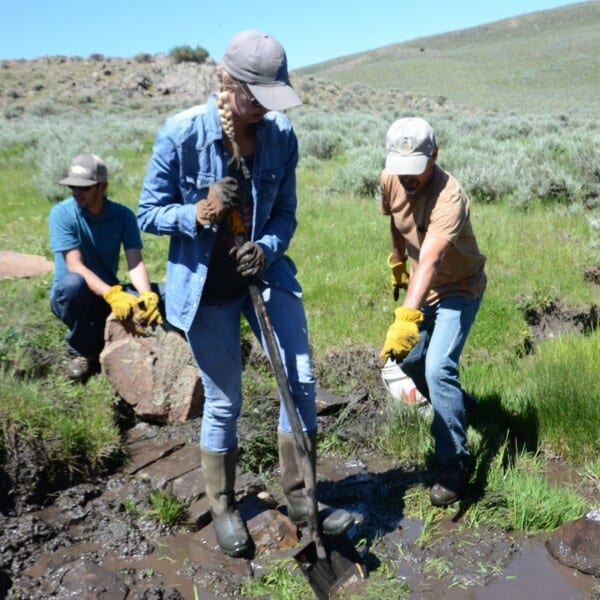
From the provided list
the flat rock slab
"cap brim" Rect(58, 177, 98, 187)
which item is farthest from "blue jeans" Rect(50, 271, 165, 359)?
the flat rock slab

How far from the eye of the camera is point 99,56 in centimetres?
4841

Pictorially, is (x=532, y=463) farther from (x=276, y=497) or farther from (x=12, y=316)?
(x=12, y=316)

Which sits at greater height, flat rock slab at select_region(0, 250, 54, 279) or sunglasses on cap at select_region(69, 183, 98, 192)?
sunglasses on cap at select_region(69, 183, 98, 192)

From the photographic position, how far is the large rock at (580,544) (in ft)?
12.0

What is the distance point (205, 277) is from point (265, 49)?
994mm

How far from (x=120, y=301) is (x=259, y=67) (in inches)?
100

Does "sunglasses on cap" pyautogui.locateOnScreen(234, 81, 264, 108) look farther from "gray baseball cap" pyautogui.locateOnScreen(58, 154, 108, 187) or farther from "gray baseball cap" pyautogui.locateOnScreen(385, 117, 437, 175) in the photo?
"gray baseball cap" pyautogui.locateOnScreen(58, 154, 108, 187)

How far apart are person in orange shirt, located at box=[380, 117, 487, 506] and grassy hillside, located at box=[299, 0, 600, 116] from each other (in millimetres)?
35357

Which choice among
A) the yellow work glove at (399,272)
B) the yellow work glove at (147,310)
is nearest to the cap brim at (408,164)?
the yellow work glove at (399,272)

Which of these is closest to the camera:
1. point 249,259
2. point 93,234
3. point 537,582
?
point 249,259

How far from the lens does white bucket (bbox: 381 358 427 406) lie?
5.14m

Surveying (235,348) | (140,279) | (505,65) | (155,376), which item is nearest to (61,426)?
(155,376)

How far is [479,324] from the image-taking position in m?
6.23

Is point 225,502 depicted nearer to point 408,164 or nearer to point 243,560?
point 243,560
